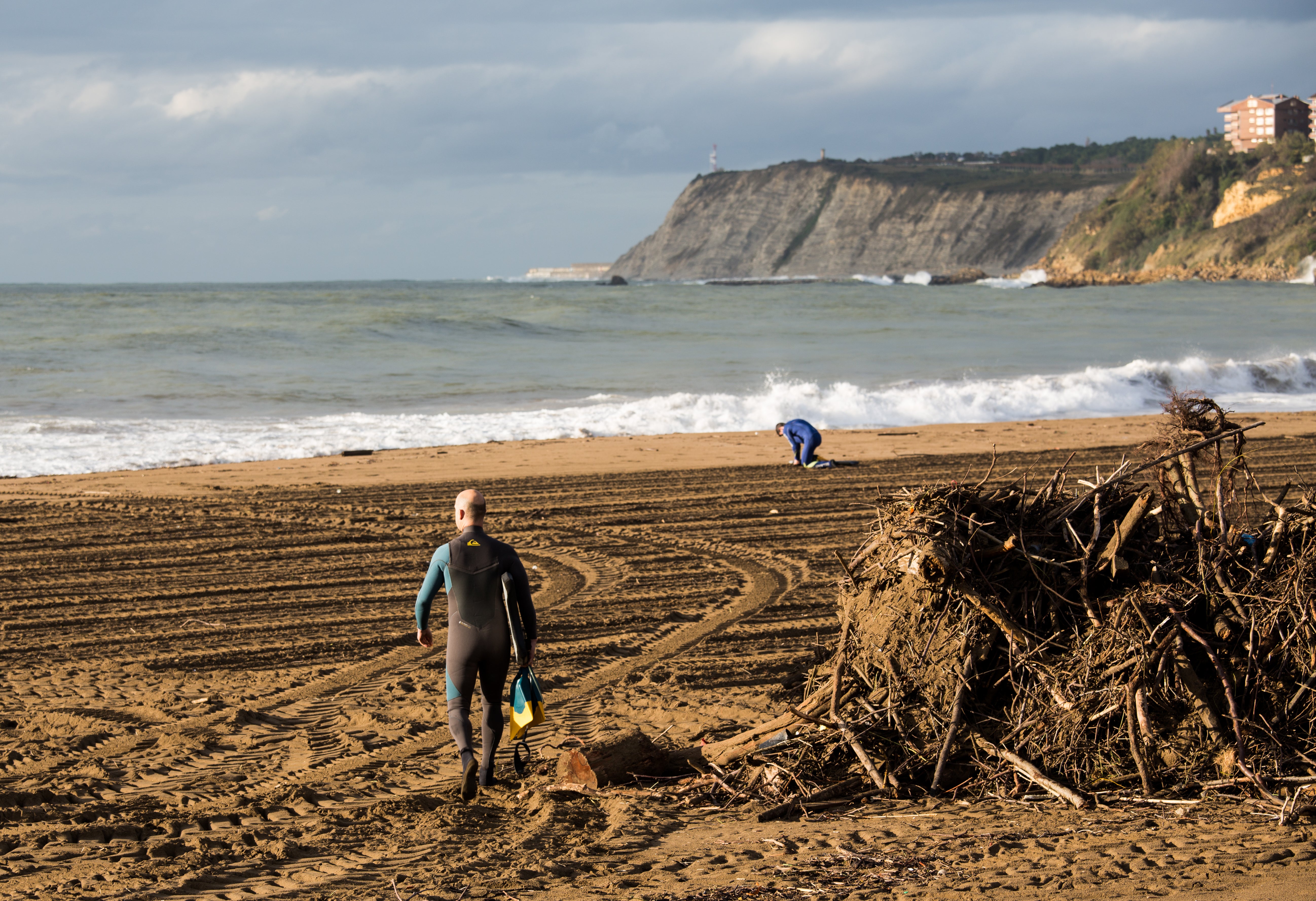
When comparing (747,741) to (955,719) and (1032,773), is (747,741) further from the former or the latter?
(1032,773)

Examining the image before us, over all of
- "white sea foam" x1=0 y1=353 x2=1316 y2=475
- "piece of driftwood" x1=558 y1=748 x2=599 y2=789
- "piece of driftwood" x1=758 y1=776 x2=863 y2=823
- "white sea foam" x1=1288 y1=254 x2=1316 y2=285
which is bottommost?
"piece of driftwood" x1=758 y1=776 x2=863 y2=823

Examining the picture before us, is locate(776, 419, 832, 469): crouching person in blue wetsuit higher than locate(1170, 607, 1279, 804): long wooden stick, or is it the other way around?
locate(776, 419, 832, 469): crouching person in blue wetsuit

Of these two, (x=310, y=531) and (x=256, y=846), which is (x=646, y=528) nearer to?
(x=310, y=531)

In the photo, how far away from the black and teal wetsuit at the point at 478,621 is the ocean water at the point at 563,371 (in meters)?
10.5

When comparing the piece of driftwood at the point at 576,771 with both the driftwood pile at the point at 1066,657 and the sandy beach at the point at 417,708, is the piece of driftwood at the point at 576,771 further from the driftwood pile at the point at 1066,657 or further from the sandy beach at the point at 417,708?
the driftwood pile at the point at 1066,657

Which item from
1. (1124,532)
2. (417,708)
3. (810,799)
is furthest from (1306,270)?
(810,799)

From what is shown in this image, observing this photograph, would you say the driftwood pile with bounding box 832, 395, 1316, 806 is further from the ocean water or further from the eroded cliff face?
the eroded cliff face

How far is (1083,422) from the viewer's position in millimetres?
18188

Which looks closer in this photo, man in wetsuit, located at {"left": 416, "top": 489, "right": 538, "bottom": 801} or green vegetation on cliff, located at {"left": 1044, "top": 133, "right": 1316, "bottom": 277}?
man in wetsuit, located at {"left": 416, "top": 489, "right": 538, "bottom": 801}

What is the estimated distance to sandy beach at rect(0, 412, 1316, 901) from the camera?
11.6 ft

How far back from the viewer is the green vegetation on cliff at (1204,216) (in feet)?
277

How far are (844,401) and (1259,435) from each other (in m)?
7.01

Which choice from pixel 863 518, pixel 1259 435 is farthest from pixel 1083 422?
pixel 863 518

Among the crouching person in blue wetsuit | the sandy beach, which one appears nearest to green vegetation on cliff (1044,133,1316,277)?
the crouching person in blue wetsuit
